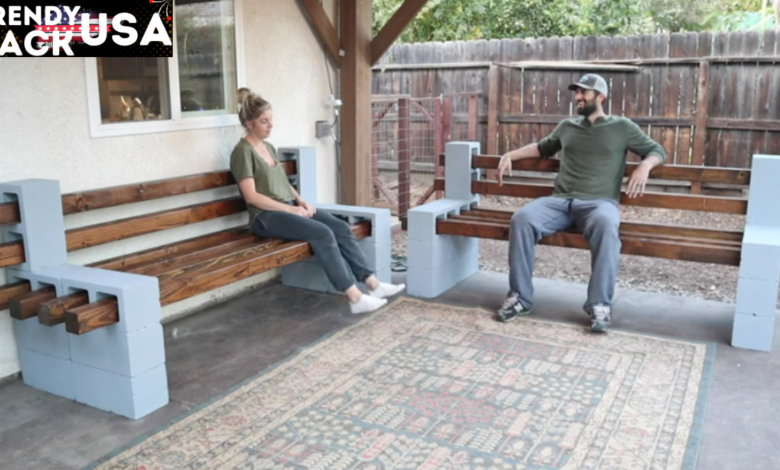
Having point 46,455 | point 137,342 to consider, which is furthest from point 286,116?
point 46,455

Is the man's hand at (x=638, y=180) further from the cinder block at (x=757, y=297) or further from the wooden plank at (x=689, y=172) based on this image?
the cinder block at (x=757, y=297)

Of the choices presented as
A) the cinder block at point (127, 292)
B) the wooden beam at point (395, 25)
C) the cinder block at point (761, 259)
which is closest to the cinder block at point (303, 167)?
the wooden beam at point (395, 25)

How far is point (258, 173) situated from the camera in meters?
4.11

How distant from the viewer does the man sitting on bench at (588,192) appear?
3.89 m

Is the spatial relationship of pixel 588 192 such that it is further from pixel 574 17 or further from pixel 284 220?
pixel 574 17

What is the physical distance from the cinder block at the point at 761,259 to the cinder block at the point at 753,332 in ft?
0.66

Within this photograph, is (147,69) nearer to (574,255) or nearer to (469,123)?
(574,255)

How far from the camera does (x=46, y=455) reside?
2605 mm

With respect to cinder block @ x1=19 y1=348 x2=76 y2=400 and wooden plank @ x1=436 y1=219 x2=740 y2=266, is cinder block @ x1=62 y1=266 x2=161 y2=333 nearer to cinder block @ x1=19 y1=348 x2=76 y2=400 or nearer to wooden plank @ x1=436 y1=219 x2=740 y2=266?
cinder block @ x1=19 y1=348 x2=76 y2=400

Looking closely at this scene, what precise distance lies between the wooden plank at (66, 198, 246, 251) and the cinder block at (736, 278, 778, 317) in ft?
8.97

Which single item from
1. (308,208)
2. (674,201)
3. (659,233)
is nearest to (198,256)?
(308,208)

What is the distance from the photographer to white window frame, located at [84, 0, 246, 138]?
356cm

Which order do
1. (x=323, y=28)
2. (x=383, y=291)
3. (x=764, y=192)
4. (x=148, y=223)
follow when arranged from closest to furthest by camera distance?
(x=148, y=223)
(x=764, y=192)
(x=383, y=291)
(x=323, y=28)

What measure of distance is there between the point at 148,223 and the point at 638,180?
2603 millimetres
